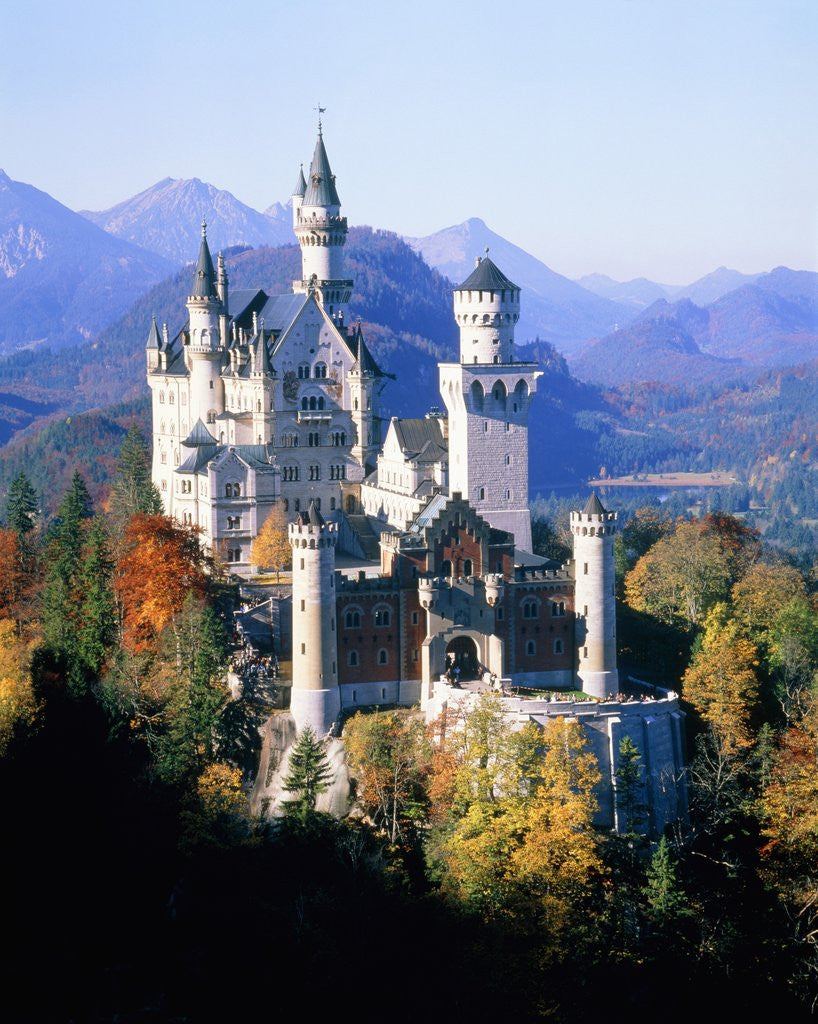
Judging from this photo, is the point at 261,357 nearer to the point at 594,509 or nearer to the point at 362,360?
the point at 362,360

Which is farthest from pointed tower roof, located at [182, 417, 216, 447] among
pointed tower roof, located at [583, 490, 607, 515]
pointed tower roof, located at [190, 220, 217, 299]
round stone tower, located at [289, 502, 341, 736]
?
pointed tower roof, located at [583, 490, 607, 515]

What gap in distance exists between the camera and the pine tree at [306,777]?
74.2 metres

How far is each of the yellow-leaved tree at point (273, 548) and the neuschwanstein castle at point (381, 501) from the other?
82.0 inches

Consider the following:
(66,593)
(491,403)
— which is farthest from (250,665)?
(491,403)

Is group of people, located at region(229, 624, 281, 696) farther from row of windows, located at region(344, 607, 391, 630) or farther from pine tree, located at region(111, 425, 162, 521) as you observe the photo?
pine tree, located at region(111, 425, 162, 521)

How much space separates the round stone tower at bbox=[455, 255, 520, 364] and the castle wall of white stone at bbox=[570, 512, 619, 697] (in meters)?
14.7

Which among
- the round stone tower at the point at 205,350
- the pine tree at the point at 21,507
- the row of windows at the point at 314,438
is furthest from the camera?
the round stone tower at the point at 205,350

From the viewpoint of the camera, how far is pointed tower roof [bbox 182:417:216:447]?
329 ft

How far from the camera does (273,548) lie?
9431 centimetres

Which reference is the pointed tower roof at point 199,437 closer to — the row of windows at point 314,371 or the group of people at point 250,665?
the row of windows at point 314,371

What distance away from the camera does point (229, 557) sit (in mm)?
96875

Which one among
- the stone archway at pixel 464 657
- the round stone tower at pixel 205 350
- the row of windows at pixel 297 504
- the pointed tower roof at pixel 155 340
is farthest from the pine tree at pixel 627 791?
the pointed tower roof at pixel 155 340

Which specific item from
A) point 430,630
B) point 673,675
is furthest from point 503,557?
point 673,675

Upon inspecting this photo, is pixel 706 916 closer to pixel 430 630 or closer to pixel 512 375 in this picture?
pixel 430 630
